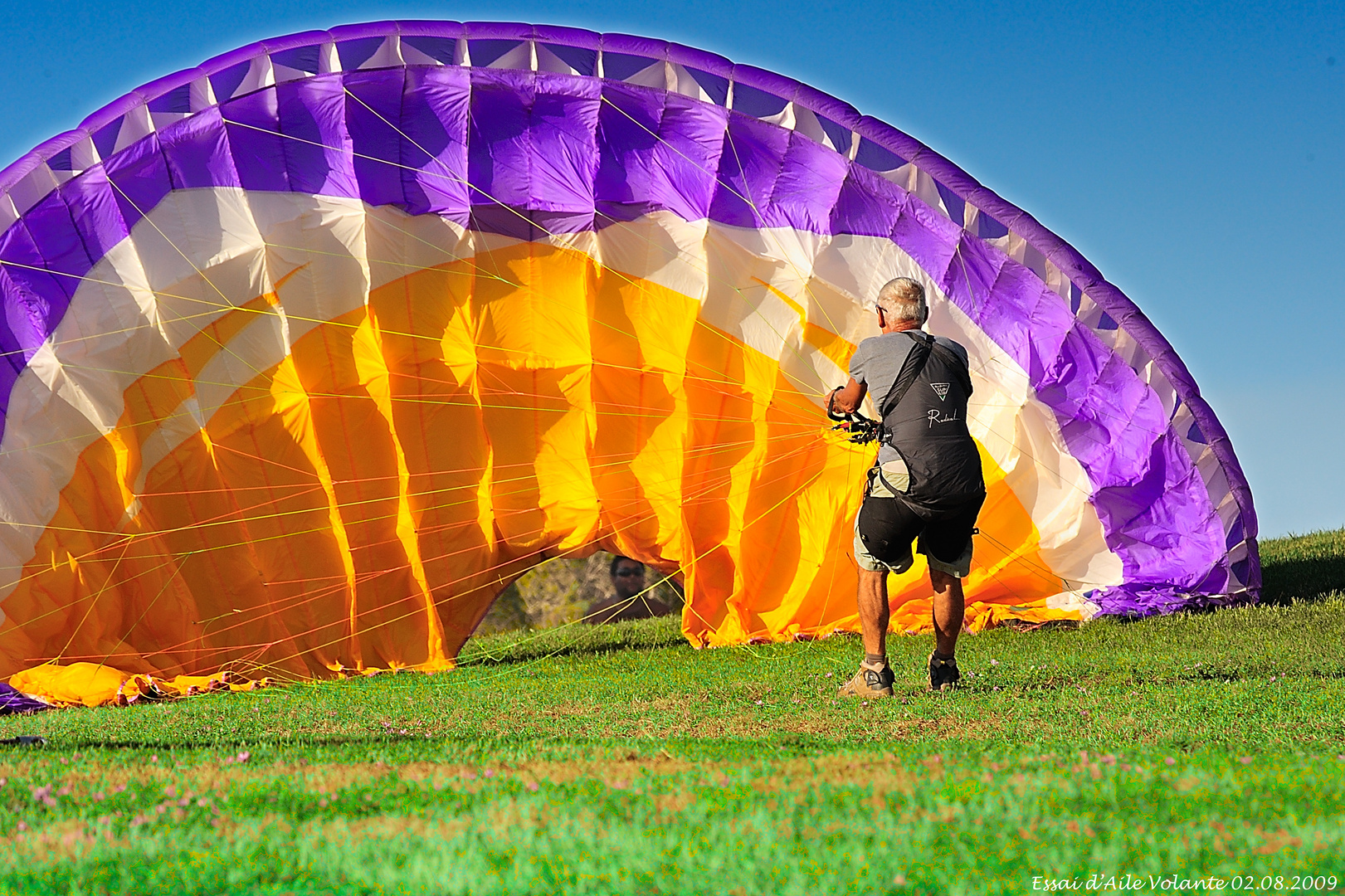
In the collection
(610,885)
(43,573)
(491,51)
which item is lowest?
(610,885)

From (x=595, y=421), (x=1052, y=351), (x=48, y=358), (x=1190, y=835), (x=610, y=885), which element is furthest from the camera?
(x=595, y=421)

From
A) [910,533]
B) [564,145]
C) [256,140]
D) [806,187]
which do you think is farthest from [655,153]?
[910,533]

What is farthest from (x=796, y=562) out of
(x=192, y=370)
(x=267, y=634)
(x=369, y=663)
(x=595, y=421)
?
(x=192, y=370)

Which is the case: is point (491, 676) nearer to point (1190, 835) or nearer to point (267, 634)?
point (267, 634)

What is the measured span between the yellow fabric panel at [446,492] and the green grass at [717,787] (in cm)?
127

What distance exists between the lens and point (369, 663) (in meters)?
8.28

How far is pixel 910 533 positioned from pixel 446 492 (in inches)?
152

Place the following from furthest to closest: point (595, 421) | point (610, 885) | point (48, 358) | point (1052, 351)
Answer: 1. point (595, 421)
2. point (1052, 351)
3. point (48, 358)
4. point (610, 885)

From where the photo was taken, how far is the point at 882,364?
17.5 ft

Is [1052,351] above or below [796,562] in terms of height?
above

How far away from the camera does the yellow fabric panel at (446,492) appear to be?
758 centimetres

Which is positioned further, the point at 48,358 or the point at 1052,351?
the point at 1052,351

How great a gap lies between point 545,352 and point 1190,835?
226 inches

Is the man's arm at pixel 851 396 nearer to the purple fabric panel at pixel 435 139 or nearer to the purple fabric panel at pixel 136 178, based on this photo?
the purple fabric panel at pixel 435 139
